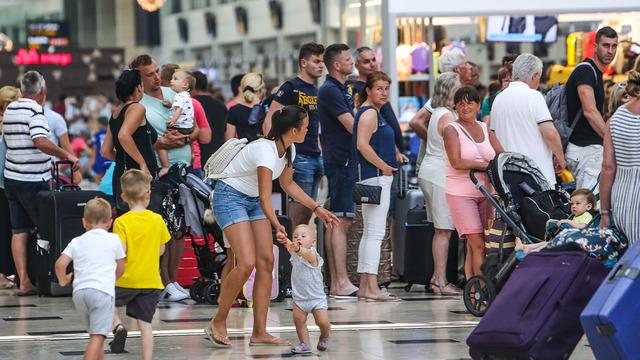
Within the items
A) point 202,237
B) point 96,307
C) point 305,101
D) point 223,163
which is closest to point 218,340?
point 223,163

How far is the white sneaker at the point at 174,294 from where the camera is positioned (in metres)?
10.4

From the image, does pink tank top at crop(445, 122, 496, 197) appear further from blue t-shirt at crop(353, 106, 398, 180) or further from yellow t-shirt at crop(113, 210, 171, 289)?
yellow t-shirt at crop(113, 210, 171, 289)

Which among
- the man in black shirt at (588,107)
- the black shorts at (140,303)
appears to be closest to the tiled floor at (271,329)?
the black shorts at (140,303)

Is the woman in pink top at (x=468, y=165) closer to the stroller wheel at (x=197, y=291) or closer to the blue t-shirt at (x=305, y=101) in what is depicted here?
the blue t-shirt at (x=305, y=101)

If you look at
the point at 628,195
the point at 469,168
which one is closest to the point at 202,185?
the point at 469,168

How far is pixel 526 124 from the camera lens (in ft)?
32.8

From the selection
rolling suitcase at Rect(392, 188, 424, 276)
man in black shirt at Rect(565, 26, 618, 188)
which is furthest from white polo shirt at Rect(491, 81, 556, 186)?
rolling suitcase at Rect(392, 188, 424, 276)

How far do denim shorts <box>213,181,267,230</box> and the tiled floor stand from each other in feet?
2.43

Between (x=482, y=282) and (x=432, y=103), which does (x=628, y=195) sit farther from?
(x=432, y=103)

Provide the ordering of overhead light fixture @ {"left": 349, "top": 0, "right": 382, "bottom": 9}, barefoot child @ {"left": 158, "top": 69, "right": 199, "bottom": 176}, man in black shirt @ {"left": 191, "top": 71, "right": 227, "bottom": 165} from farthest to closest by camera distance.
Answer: overhead light fixture @ {"left": 349, "top": 0, "right": 382, "bottom": 9} < man in black shirt @ {"left": 191, "top": 71, "right": 227, "bottom": 165} < barefoot child @ {"left": 158, "top": 69, "right": 199, "bottom": 176}

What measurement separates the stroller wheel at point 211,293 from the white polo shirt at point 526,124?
2.30 metres

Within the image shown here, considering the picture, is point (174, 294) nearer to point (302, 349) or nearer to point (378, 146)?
point (378, 146)

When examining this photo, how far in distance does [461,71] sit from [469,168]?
2111mm

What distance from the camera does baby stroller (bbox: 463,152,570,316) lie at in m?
9.07
